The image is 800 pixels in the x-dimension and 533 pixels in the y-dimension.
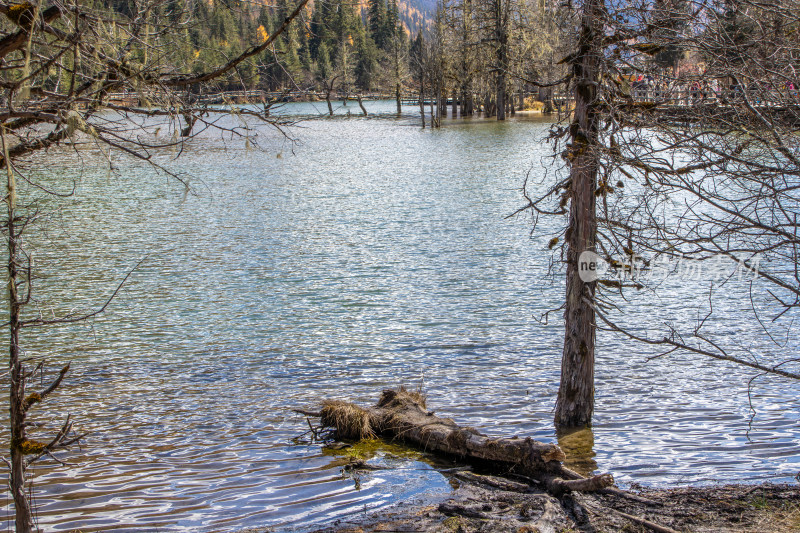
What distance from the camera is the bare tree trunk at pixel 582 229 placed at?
20.5 ft

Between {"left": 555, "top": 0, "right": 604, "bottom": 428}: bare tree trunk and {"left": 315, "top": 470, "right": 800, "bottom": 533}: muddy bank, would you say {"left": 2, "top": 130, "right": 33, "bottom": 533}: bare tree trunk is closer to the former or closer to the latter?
{"left": 315, "top": 470, "right": 800, "bottom": 533}: muddy bank

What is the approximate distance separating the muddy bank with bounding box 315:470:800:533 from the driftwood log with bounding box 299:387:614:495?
16 centimetres

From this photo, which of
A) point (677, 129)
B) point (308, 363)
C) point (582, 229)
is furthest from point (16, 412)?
point (308, 363)

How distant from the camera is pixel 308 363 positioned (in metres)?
9.78

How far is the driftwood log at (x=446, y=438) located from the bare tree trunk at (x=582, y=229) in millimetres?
1327

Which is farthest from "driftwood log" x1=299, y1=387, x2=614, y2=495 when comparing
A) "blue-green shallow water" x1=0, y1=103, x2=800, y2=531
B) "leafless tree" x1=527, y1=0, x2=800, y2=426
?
"leafless tree" x1=527, y1=0, x2=800, y2=426

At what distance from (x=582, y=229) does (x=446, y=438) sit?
2.45 meters

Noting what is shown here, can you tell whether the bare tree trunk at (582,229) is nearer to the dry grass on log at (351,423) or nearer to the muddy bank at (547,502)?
the muddy bank at (547,502)

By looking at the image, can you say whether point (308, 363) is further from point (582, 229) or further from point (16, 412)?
point (16, 412)

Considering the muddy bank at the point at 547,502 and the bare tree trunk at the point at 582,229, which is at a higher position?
the bare tree trunk at the point at 582,229

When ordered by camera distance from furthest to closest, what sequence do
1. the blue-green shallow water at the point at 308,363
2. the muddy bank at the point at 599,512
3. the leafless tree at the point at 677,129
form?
the blue-green shallow water at the point at 308,363 < the muddy bank at the point at 599,512 < the leafless tree at the point at 677,129

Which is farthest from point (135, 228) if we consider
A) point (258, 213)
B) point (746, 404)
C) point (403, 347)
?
point (746, 404)

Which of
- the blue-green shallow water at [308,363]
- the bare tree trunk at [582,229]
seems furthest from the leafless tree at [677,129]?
the blue-green shallow water at [308,363]

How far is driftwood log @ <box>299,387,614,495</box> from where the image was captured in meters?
5.52
